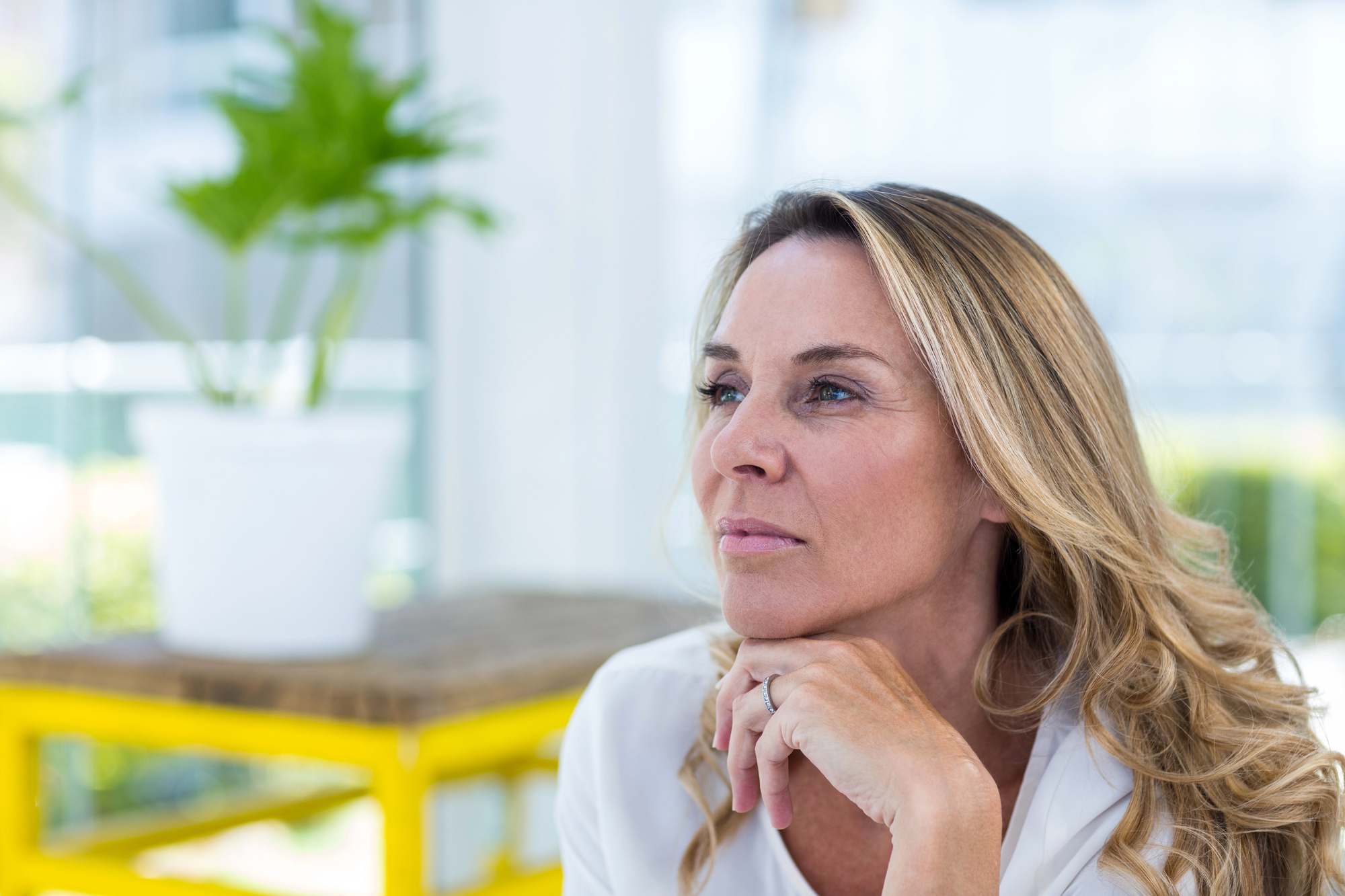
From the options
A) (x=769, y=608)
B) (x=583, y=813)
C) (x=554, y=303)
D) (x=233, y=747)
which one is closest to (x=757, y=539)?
(x=769, y=608)

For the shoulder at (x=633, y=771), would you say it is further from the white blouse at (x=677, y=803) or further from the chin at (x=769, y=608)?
the chin at (x=769, y=608)

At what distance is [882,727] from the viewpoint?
101 cm

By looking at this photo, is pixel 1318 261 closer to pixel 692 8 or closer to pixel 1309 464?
pixel 1309 464

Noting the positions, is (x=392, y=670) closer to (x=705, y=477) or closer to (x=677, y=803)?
(x=677, y=803)

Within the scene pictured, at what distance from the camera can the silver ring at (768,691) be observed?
107 cm

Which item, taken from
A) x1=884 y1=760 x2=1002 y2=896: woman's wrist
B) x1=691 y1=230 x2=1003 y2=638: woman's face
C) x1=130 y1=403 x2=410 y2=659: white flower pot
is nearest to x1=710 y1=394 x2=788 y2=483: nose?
x1=691 y1=230 x2=1003 y2=638: woman's face

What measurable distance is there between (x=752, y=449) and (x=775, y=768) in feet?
0.84

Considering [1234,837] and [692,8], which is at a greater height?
[692,8]

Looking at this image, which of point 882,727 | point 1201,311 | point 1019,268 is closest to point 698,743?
point 882,727

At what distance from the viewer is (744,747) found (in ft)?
3.58

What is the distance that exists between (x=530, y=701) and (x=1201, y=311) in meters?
2.78

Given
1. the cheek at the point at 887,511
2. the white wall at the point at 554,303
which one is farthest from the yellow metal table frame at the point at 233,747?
the white wall at the point at 554,303

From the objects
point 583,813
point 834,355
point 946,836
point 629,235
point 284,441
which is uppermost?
point 629,235

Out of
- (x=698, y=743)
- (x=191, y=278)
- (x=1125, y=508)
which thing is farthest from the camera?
(x=191, y=278)
